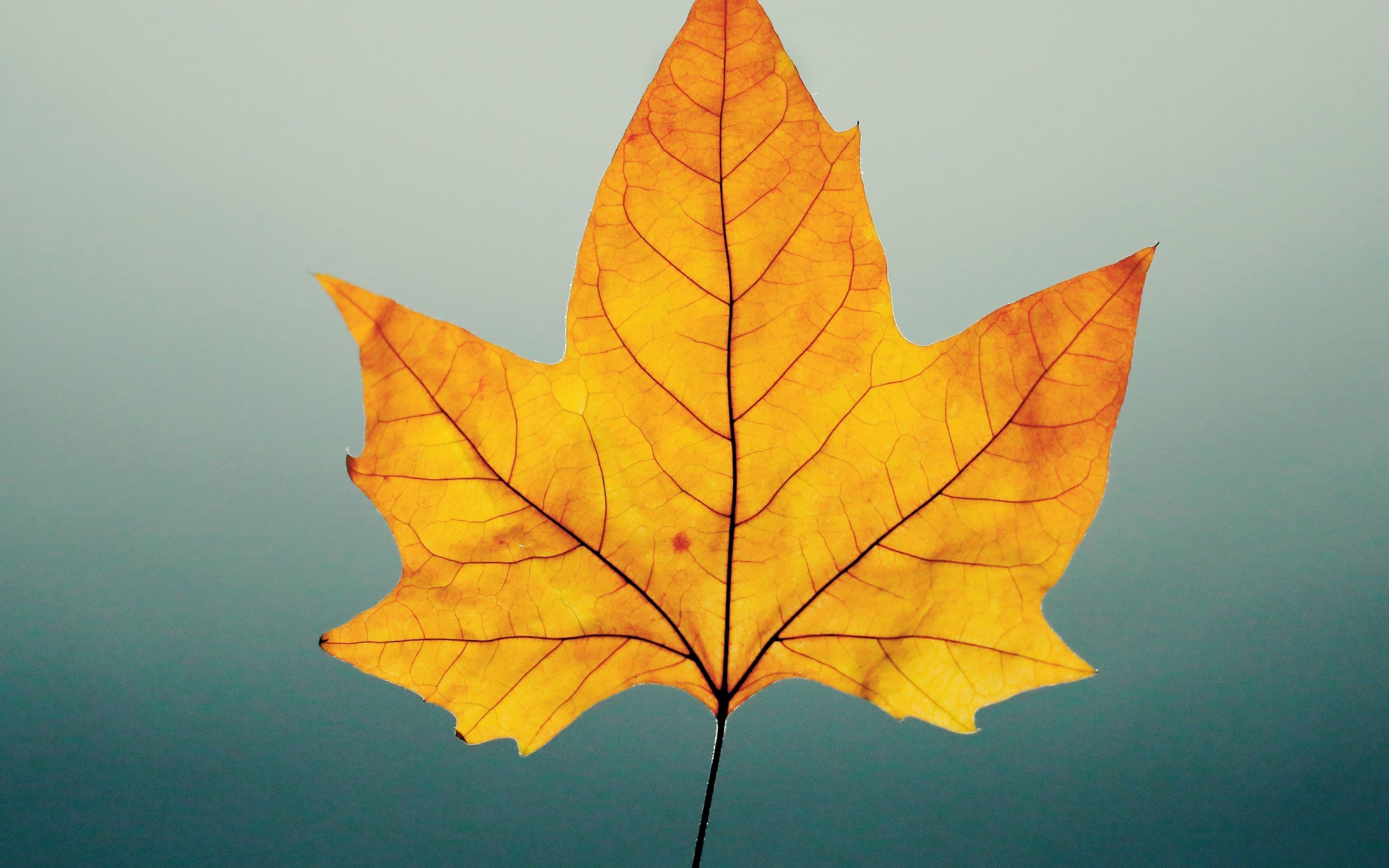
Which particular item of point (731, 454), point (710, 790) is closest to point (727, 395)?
point (731, 454)

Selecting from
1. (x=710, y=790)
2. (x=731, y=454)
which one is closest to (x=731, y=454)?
(x=731, y=454)

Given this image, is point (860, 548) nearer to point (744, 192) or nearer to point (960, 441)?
point (960, 441)

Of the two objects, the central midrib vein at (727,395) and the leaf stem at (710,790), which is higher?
the central midrib vein at (727,395)

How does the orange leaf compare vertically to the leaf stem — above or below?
above

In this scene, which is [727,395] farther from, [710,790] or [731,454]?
[710,790]

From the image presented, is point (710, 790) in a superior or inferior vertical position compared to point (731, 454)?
inferior

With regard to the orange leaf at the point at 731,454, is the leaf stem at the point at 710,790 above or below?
below
